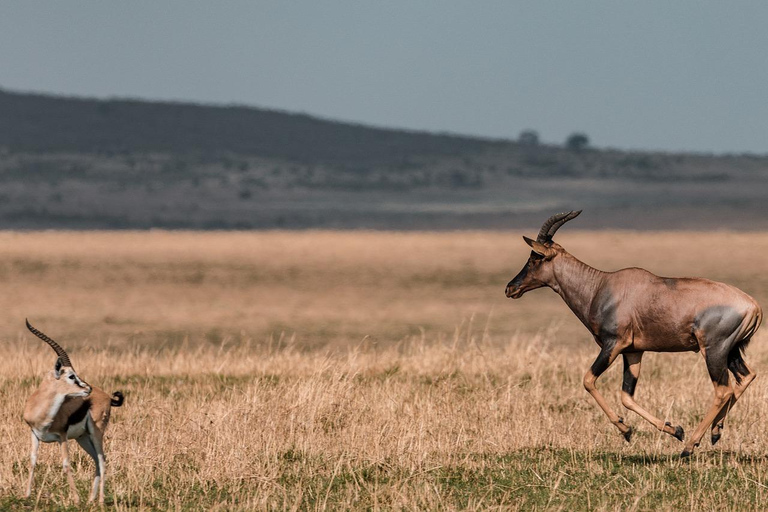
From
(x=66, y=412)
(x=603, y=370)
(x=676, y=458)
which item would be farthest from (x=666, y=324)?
(x=66, y=412)

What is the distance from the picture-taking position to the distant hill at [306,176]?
198 feet

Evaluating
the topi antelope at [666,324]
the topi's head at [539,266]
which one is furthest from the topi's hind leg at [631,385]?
the topi's head at [539,266]

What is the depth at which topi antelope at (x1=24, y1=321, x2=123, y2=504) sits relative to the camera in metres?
8.27

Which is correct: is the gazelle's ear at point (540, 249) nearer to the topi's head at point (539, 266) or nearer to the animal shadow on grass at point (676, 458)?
Result: the topi's head at point (539, 266)

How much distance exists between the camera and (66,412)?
8.37 metres

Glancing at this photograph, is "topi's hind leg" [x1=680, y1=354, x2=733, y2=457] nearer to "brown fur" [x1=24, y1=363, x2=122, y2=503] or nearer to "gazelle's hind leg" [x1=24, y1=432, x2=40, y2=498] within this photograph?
"brown fur" [x1=24, y1=363, x2=122, y2=503]

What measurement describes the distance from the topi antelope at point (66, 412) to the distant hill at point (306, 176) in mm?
44042

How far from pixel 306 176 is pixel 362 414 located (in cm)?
7044

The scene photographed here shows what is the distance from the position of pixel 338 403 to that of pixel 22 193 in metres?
58.6

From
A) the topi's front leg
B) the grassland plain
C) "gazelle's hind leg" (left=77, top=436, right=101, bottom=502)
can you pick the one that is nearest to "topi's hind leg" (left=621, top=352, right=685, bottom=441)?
the topi's front leg

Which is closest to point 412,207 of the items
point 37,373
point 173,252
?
point 173,252

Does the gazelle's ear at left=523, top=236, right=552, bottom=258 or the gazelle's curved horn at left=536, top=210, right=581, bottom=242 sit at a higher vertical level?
the gazelle's curved horn at left=536, top=210, right=581, bottom=242

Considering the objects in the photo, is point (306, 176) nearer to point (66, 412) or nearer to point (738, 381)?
point (738, 381)

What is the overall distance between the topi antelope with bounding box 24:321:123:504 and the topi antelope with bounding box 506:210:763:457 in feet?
13.1
